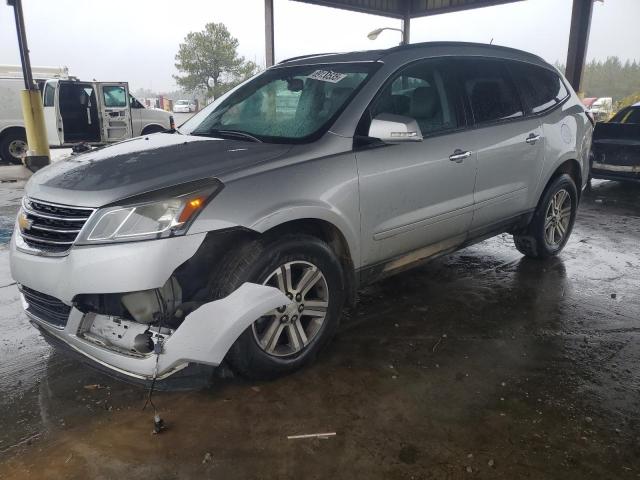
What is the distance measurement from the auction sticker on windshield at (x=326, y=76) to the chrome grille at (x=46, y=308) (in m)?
2.00

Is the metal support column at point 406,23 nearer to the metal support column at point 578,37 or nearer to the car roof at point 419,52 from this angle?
the metal support column at point 578,37

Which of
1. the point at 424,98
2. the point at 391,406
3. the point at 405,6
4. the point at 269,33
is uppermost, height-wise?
the point at 405,6

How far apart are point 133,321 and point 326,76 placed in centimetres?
193

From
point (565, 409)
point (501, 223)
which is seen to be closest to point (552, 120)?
point (501, 223)

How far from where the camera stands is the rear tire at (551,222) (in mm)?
4375

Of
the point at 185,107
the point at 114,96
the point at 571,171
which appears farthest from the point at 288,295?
the point at 185,107

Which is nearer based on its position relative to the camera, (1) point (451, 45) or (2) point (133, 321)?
(2) point (133, 321)

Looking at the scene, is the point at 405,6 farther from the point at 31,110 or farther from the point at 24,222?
the point at 24,222

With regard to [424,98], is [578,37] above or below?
above

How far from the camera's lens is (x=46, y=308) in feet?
8.16

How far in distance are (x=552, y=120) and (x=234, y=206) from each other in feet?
10.2

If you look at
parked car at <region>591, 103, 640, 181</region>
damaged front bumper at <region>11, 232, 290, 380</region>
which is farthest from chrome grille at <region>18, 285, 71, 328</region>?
parked car at <region>591, 103, 640, 181</region>

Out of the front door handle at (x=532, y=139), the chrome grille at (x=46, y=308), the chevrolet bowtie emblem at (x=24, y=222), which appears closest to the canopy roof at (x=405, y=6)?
the front door handle at (x=532, y=139)

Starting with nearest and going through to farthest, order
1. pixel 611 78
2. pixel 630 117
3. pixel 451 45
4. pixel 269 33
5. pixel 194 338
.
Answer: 1. pixel 194 338
2. pixel 451 45
3. pixel 630 117
4. pixel 269 33
5. pixel 611 78
